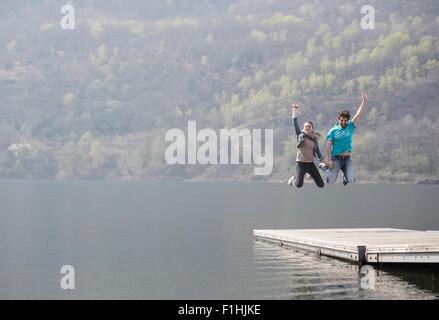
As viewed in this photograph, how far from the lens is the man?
2412 cm

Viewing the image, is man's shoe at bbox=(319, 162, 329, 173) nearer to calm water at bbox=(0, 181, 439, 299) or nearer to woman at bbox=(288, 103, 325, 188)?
woman at bbox=(288, 103, 325, 188)

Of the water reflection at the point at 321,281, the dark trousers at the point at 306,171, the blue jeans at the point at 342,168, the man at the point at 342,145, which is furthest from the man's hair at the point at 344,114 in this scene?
the water reflection at the point at 321,281

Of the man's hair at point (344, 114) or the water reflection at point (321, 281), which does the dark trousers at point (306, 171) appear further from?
the water reflection at point (321, 281)

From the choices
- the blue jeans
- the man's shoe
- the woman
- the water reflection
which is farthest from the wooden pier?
the man's shoe

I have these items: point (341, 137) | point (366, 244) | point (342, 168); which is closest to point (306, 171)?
point (342, 168)

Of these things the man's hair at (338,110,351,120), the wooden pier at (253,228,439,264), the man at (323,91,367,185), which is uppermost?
the man's hair at (338,110,351,120)

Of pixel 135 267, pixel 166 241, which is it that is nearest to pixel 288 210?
pixel 166 241

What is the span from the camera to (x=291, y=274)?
47.6 meters

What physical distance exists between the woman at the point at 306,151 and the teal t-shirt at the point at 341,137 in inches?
19.2

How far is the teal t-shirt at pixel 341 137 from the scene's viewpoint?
2417cm

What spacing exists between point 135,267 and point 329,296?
14197 mm

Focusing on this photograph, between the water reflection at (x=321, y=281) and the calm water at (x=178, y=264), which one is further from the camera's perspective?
the calm water at (x=178, y=264)
